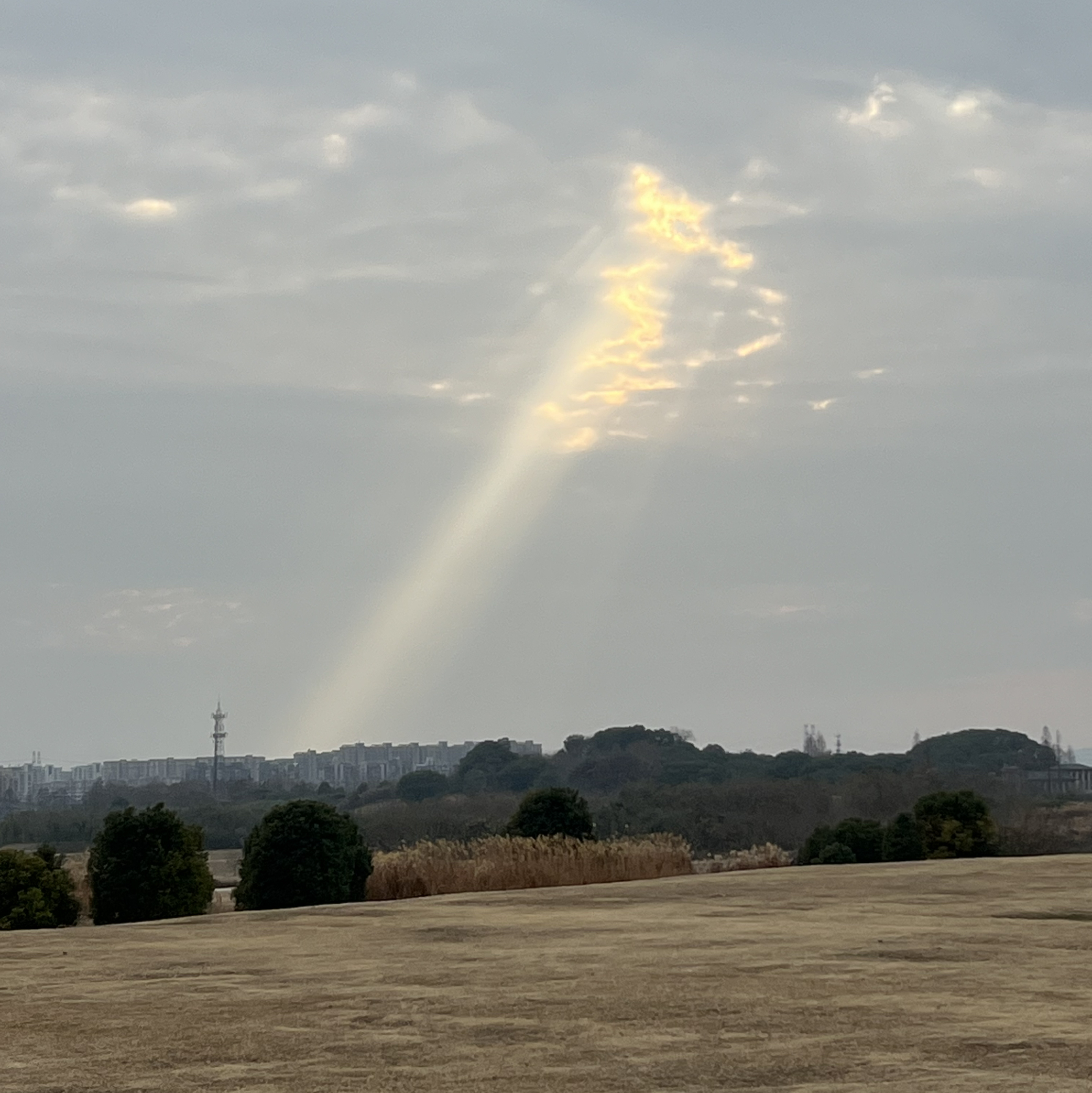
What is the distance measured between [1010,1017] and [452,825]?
45.3 metres

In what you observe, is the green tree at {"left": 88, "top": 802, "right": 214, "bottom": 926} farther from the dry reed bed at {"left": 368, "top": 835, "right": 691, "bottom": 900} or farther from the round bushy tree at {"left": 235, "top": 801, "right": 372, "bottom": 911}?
the dry reed bed at {"left": 368, "top": 835, "right": 691, "bottom": 900}

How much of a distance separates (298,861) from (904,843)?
11.3 meters

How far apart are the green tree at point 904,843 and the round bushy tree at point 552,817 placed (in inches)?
202

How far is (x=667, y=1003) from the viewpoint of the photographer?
7609 millimetres

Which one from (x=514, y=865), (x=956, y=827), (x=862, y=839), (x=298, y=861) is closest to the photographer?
(x=298, y=861)

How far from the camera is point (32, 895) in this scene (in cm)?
1522

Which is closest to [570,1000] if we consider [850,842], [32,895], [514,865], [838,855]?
[32,895]

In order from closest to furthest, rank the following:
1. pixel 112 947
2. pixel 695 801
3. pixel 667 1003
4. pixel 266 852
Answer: pixel 667 1003, pixel 112 947, pixel 266 852, pixel 695 801

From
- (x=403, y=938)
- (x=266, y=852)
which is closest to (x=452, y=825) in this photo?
(x=266, y=852)

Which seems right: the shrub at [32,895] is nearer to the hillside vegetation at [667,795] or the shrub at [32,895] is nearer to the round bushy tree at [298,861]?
the round bushy tree at [298,861]

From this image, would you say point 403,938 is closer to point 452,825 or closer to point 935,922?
point 935,922

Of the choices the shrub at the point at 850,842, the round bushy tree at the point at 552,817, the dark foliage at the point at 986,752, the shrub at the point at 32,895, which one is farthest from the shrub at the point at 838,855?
the dark foliage at the point at 986,752

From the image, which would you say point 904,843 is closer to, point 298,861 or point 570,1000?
point 298,861

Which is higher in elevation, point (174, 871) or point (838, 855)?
point (174, 871)
